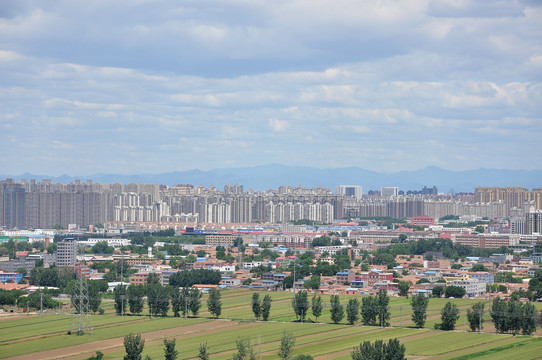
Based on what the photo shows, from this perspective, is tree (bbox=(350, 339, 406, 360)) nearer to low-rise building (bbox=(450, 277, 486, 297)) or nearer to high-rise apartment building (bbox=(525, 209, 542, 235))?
low-rise building (bbox=(450, 277, 486, 297))

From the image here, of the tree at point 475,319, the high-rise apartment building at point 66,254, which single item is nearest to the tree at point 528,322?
the tree at point 475,319

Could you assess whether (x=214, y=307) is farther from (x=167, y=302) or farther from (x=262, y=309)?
(x=262, y=309)

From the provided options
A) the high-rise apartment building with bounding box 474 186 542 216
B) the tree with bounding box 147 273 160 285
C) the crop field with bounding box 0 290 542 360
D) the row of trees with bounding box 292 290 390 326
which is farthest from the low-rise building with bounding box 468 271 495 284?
the high-rise apartment building with bounding box 474 186 542 216

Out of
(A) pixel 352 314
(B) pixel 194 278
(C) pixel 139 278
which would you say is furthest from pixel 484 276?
(A) pixel 352 314

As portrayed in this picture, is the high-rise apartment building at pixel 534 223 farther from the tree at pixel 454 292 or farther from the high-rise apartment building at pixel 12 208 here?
the high-rise apartment building at pixel 12 208

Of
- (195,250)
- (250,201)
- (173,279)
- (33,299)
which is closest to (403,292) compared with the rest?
(173,279)
